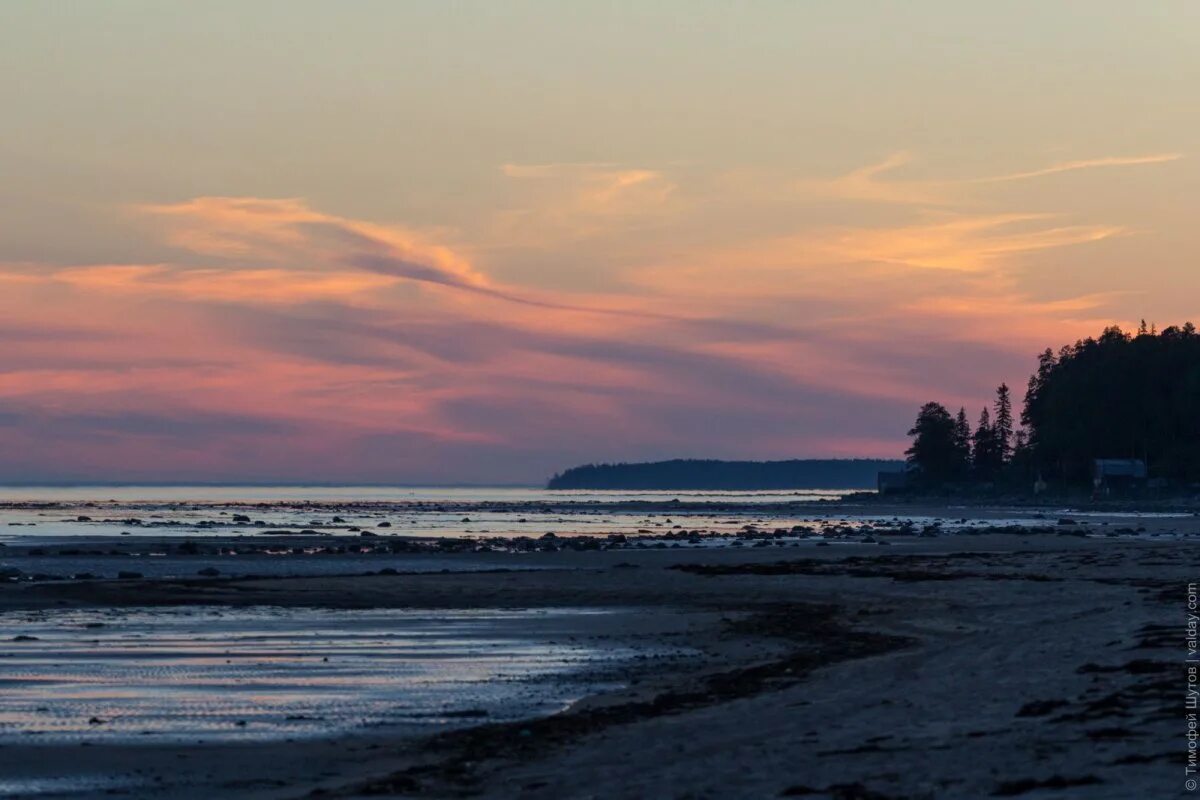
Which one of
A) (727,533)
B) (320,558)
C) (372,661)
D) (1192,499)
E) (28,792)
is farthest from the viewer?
(1192,499)

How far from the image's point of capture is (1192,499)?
122312 millimetres

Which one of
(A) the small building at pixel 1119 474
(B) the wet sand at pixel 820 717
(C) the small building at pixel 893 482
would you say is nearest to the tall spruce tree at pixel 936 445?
(C) the small building at pixel 893 482

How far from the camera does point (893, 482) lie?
185000 millimetres

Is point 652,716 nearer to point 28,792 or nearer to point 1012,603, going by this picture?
point 28,792

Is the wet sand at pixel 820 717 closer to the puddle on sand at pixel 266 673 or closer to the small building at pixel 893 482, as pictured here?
the puddle on sand at pixel 266 673

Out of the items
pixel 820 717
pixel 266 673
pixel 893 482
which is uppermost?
pixel 893 482

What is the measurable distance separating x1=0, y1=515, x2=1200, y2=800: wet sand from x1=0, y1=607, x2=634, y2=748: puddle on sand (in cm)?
105

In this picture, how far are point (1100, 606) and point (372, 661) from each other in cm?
1330

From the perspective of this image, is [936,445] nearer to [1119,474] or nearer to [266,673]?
[1119,474]

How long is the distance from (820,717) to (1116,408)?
138434 millimetres

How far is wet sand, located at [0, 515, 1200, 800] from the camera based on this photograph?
12070mm

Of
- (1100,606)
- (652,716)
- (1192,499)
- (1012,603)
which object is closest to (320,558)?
(1012,603)

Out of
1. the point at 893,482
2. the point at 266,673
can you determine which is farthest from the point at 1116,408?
the point at 266,673

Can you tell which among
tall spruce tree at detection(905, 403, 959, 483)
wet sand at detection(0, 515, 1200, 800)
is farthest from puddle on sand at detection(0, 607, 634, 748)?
tall spruce tree at detection(905, 403, 959, 483)
